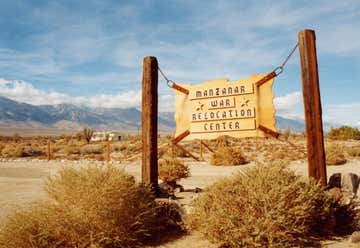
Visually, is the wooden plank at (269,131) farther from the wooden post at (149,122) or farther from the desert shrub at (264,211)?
the wooden post at (149,122)

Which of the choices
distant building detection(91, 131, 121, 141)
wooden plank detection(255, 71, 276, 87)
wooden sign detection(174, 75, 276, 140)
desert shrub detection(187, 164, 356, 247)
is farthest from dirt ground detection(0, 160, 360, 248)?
distant building detection(91, 131, 121, 141)

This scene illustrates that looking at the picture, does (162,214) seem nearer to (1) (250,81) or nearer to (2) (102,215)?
(2) (102,215)

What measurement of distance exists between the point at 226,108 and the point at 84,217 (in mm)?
3706

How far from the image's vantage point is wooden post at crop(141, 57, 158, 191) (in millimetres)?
8234

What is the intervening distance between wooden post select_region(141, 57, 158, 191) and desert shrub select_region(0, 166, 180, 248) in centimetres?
157

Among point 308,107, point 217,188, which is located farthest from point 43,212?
point 308,107

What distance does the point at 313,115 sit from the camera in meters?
7.29

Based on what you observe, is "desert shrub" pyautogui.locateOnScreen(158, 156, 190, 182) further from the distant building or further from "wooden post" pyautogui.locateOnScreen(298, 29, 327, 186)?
the distant building

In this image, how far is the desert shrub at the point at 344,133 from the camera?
39281mm

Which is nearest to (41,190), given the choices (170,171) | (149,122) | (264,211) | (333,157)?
(170,171)

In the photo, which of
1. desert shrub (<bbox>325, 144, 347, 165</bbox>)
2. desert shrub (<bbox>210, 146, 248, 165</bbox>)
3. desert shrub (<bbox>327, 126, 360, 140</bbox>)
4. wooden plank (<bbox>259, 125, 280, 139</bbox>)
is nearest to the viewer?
wooden plank (<bbox>259, 125, 280, 139</bbox>)

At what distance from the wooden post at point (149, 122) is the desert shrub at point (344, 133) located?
3469 centimetres

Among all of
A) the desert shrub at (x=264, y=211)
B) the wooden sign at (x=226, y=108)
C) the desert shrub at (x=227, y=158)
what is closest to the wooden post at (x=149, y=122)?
the wooden sign at (x=226, y=108)

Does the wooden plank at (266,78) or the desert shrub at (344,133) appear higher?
the desert shrub at (344,133)
